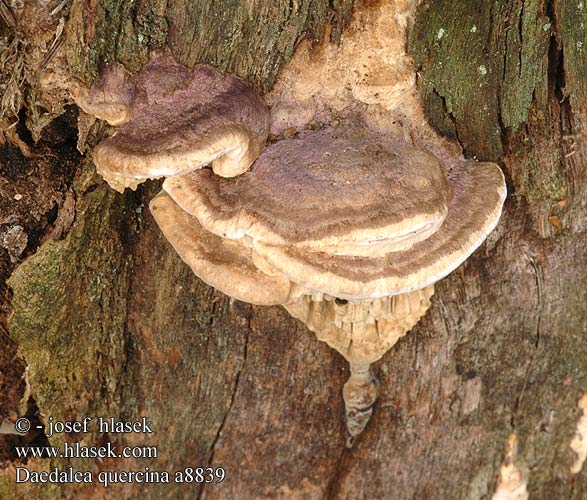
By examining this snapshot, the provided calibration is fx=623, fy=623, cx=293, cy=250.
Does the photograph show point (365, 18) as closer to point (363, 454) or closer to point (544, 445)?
point (363, 454)

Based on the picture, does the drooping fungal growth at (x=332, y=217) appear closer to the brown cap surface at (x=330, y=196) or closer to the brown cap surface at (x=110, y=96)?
the brown cap surface at (x=330, y=196)

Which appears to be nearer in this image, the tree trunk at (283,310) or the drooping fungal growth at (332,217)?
the drooping fungal growth at (332,217)

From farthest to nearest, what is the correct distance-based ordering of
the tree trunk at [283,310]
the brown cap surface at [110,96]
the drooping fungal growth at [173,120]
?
1. the tree trunk at [283,310]
2. the brown cap surface at [110,96]
3. the drooping fungal growth at [173,120]

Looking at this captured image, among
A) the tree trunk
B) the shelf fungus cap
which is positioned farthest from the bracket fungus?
the tree trunk

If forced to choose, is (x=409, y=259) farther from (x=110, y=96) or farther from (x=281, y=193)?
(x=110, y=96)

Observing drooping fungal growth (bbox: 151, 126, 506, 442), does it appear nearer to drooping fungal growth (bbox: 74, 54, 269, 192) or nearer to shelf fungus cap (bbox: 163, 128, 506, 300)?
shelf fungus cap (bbox: 163, 128, 506, 300)

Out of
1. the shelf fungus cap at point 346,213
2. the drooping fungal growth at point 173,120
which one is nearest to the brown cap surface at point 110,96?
the drooping fungal growth at point 173,120
